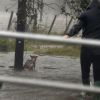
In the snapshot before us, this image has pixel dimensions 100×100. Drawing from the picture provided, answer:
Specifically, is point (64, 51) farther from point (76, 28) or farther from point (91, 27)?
point (76, 28)

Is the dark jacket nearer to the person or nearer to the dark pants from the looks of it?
the person

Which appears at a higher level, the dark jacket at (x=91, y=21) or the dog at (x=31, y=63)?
the dark jacket at (x=91, y=21)

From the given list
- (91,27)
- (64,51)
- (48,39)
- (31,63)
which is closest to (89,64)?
(91,27)

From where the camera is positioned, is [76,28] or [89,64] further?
[89,64]

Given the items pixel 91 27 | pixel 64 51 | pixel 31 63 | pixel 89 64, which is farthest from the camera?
pixel 31 63

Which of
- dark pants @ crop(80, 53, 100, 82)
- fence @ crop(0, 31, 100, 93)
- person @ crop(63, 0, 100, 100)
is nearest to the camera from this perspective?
fence @ crop(0, 31, 100, 93)

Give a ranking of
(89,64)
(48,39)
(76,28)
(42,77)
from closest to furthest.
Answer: (48,39) < (76,28) < (89,64) < (42,77)

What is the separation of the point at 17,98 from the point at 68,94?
0.84 meters

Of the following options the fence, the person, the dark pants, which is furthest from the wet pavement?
the fence

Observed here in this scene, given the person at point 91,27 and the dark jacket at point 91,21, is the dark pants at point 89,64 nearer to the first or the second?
the person at point 91,27

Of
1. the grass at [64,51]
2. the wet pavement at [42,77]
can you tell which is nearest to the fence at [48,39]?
the grass at [64,51]

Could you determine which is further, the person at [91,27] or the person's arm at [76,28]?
the person at [91,27]

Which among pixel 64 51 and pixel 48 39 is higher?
pixel 48 39

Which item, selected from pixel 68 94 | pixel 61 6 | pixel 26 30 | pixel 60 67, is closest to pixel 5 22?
pixel 26 30
